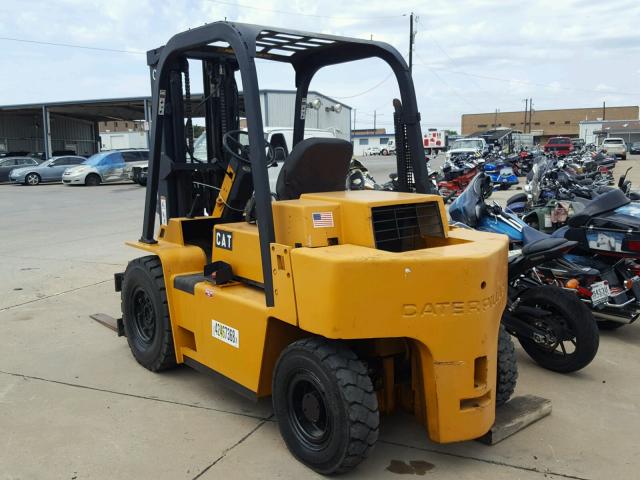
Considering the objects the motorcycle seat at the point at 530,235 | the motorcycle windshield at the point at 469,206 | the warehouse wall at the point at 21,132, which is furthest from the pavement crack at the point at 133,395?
the warehouse wall at the point at 21,132

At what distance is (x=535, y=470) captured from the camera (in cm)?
328

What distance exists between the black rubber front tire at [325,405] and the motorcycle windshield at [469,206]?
3415mm

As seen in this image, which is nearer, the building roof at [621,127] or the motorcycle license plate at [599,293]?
the motorcycle license plate at [599,293]

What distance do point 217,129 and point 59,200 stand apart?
16518mm

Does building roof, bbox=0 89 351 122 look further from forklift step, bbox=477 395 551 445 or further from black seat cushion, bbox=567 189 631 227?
forklift step, bbox=477 395 551 445

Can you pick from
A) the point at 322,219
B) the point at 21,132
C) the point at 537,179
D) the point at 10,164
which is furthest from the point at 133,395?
the point at 21,132

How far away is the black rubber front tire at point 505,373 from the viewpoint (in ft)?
12.3

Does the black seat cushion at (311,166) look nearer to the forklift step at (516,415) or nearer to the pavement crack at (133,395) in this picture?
the pavement crack at (133,395)

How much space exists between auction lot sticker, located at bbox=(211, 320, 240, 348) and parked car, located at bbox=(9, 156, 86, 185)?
2700cm

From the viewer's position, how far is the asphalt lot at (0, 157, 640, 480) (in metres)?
3.33

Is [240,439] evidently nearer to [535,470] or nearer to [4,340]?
[535,470]

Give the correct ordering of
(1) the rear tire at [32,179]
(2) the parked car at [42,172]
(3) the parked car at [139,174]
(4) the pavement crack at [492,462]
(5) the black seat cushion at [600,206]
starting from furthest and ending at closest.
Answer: (1) the rear tire at [32,179]
(2) the parked car at [42,172]
(3) the parked car at [139,174]
(5) the black seat cushion at [600,206]
(4) the pavement crack at [492,462]

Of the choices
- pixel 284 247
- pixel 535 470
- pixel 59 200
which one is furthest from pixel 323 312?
pixel 59 200

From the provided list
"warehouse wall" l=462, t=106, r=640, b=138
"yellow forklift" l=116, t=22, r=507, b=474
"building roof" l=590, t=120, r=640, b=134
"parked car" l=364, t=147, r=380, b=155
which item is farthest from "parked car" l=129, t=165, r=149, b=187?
"warehouse wall" l=462, t=106, r=640, b=138
